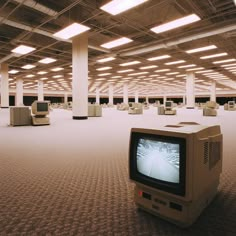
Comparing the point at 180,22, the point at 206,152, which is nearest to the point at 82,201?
the point at 206,152

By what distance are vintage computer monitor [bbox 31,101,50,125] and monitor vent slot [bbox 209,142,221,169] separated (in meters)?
6.99

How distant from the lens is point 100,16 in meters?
8.16

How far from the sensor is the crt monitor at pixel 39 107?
25.3 ft

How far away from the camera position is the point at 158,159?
1.69 metres

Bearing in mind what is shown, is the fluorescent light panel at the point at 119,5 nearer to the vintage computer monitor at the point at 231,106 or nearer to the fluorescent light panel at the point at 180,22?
the fluorescent light panel at the point at 180,22

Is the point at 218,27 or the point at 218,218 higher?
the point at 218,27

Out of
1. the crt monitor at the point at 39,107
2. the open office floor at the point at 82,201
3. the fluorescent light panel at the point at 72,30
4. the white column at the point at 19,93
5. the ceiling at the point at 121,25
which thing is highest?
the ceiling at the point at 121,25

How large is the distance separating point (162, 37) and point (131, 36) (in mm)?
1659

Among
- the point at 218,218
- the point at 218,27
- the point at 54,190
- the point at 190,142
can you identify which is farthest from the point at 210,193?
the point at 218,27

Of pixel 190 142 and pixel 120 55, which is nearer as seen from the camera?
pixel 190 142

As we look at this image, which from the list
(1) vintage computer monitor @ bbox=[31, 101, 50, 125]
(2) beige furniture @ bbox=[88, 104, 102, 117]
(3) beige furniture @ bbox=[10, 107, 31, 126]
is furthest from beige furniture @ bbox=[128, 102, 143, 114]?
(3) beige furniture @ bbox=[10, 107, 31, 126]

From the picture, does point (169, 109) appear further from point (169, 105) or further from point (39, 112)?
point (39, 112)

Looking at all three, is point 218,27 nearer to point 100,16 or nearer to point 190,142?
point 100,16

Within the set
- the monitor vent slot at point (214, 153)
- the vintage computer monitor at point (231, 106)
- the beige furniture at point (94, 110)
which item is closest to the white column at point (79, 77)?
the beige furniture at point (94, 110)
